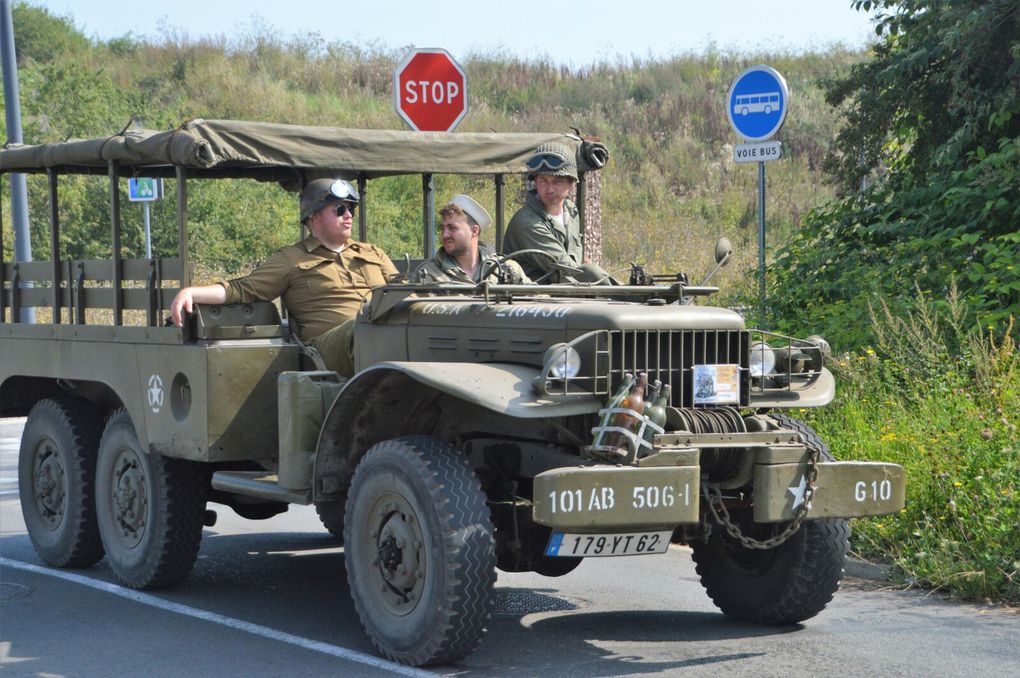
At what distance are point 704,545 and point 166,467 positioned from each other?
2.77 m

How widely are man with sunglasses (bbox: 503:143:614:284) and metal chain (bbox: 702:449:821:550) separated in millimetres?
1847

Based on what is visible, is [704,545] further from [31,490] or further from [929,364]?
[31,490]

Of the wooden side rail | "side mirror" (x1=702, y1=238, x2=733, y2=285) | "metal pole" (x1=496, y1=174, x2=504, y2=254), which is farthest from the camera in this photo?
"metal pole" (x1=496, y1=174, x2=504, y2=254)

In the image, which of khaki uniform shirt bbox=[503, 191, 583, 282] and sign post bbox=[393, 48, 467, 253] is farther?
sign post bbox=[393, 48, 467, 253]

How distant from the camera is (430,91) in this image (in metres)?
11.4

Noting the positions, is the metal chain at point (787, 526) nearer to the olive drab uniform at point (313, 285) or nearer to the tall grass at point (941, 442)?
the tall grass at point (941, 442)

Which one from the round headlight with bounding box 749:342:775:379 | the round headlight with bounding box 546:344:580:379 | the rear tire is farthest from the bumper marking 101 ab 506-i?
the rear tire

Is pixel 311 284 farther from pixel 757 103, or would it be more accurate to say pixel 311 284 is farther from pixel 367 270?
pixel 757 103

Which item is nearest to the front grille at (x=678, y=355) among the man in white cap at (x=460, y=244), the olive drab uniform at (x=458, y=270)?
the olive drab uniform at (x=458, y=270)

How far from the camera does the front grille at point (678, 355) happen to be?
610 centimetres

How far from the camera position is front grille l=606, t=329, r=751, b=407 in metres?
6.10

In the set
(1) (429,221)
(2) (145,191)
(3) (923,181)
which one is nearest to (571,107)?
(2) (145,191)

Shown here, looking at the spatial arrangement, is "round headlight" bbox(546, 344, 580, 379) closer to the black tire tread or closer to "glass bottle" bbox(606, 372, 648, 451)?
"glass bottle" bbox(606, 372, 648, 451)

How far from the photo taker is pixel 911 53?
12.6 meters
